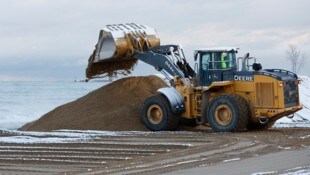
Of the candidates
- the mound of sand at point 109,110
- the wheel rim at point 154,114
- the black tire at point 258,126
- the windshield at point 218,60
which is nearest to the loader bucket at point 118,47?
the mound of sand at point 109,110

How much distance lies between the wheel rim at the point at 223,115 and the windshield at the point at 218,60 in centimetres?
150

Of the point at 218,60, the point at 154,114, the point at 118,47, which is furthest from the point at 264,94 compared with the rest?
the point at 118,47

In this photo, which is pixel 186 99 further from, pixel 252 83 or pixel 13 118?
pixel 13 118

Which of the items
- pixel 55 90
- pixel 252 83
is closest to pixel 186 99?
pixel 252 83

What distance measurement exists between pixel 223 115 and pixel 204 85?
1.39m

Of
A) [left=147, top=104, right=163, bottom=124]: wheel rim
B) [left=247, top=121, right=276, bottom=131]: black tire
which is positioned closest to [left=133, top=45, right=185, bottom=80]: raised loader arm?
[left=147, top=104, right=163, bottom=124]: wheel rim

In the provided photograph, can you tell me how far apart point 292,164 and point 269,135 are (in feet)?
23.2

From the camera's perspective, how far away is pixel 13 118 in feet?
139

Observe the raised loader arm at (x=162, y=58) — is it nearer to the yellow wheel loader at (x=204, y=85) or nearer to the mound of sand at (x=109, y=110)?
the yellow wheel loader at (x=204, y=85)

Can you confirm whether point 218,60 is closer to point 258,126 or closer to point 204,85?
point 204,85

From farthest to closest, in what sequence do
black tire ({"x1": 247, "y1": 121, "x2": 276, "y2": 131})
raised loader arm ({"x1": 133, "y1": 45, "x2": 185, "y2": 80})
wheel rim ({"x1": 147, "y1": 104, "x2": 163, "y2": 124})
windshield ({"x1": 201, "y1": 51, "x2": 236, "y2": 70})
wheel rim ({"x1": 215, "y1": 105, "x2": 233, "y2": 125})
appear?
raised loader arm ({"x1": 133, "y1": 45, "x2": 185, "y2": 80}), wheel rim ({"x1": 147, "y1": 104, "x2": 163, "y2": 124}), windshield ({"x1": 201, "y1": 51, "x2": 236, "y2": 70}), black tire ({"x1": 247, "y1": 121, "x2": 276, "y2": 131}), wheel rim ({"x1": 215, "y1": 105, "x2": 233, "y2": 125})

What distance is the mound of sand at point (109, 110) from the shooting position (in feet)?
82.0

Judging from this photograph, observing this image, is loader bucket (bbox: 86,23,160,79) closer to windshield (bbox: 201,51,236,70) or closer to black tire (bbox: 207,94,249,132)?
windshield (bbox: 201,51,236,70)

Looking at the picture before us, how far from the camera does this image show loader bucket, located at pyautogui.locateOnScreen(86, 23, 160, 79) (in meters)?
25.0
